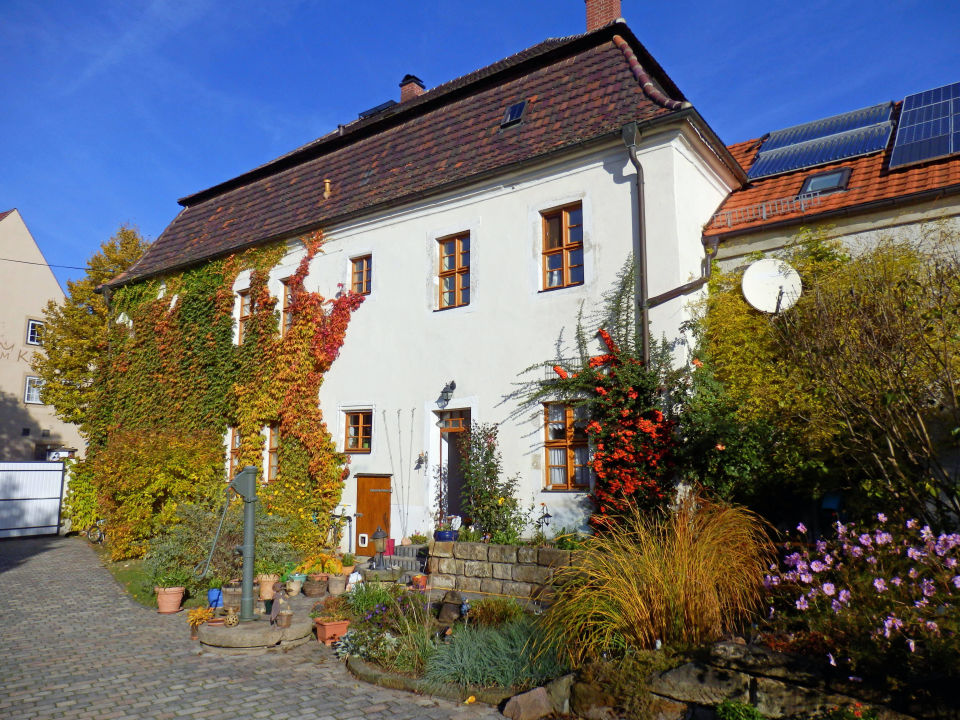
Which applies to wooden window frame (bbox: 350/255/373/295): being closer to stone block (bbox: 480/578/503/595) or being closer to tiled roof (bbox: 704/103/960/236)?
tiled roof (bbox: 704/103/960/236)

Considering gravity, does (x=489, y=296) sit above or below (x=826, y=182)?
below

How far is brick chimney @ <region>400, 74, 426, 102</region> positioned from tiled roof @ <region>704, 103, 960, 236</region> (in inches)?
393

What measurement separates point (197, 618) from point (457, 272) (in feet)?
23.9

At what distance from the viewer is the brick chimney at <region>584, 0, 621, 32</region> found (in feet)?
47.3

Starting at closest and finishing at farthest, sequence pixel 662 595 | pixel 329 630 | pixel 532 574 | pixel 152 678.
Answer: pixel 662 595, pixel 152 678, pixel 329 630, pixel 532 574

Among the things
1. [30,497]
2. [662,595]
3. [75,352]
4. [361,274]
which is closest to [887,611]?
Answer: [662,595]

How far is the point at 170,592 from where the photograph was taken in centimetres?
1045

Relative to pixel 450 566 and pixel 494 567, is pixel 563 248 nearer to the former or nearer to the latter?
pixel 494 567

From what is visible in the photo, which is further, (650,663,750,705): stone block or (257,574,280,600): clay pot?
(257,574,280,600): clay pot

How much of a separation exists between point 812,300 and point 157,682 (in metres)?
8.67

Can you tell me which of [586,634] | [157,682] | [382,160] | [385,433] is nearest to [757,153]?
[382,160]

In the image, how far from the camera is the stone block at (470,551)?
9.88 meters

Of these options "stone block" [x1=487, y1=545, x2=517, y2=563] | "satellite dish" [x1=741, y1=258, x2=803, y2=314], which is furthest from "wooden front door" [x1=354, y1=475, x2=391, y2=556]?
"satellite dish" [x1=741, y1=258, x2=803, y2=314]

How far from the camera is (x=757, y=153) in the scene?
14508mm
